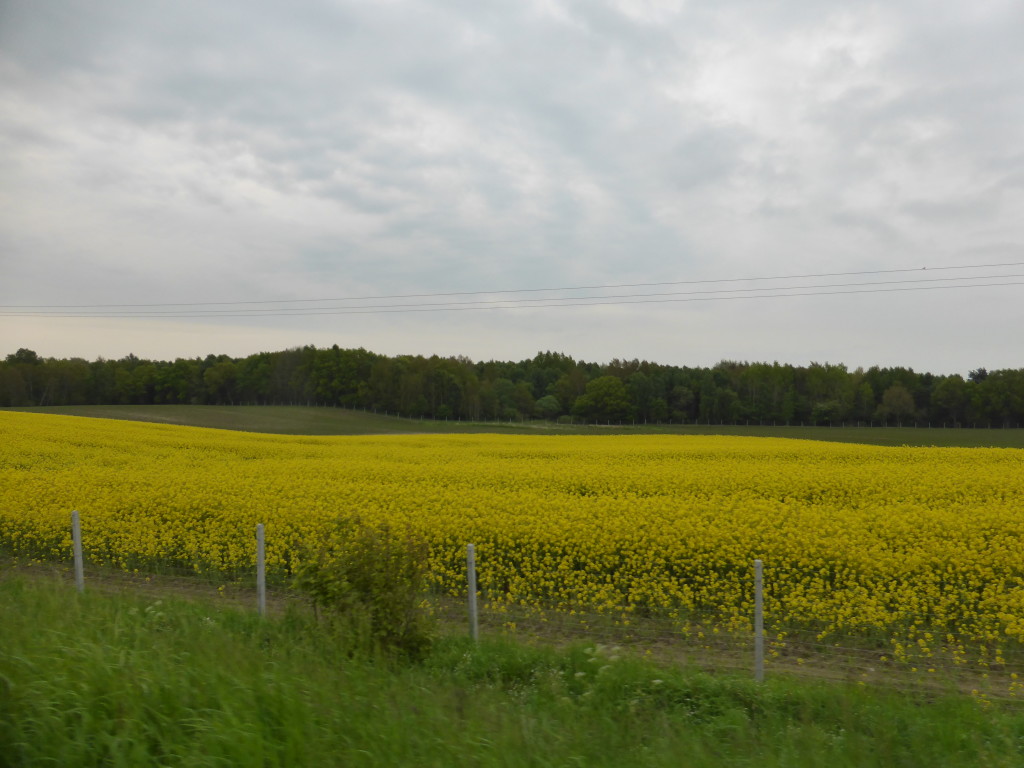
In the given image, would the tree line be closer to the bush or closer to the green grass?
the green grass

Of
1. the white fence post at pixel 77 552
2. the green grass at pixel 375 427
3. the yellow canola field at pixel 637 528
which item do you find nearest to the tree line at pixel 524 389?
the green grass at pixel 375 427

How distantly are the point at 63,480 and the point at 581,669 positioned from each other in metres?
14.7

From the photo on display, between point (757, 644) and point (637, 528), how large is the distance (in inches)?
179

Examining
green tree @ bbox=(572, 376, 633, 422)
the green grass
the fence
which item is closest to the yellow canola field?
the fence

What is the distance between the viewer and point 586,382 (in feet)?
307

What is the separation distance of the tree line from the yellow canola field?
63089 millimetres

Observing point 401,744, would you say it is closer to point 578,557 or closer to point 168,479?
point 578,557

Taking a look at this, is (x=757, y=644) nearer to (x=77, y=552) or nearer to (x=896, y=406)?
(x=77, y=552)

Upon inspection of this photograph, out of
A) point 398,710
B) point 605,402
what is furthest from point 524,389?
point 398,710

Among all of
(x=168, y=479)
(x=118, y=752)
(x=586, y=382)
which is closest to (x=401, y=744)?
(x=118, y=752)

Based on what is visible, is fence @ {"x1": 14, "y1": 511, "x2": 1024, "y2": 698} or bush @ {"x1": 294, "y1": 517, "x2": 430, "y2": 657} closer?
bush @ {"x1": 294, "y1": 517, "x2": 430, "y2": 657}

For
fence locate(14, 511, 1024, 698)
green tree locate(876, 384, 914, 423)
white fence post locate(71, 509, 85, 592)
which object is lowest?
fence locate(14, 511, 1024, 698)

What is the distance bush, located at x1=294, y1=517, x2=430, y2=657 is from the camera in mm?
6066

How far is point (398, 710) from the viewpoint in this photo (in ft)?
13.5
